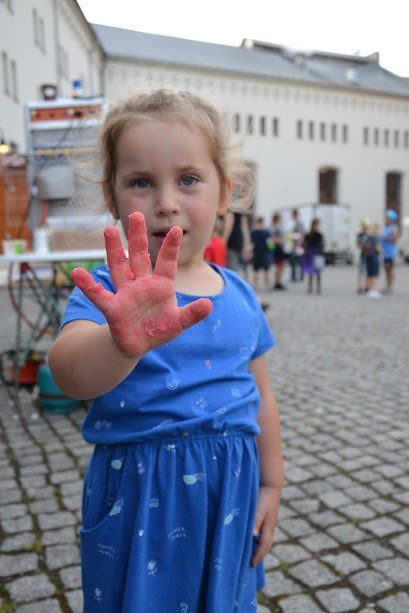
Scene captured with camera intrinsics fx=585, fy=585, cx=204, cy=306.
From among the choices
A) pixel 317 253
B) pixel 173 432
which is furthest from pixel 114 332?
pixel 317 253

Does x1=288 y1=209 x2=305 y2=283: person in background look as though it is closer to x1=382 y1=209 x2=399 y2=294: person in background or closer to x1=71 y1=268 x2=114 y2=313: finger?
x1=382 y1=209 x2=399 y2=294: person in background

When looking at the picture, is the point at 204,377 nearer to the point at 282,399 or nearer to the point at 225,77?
the point at 282,399

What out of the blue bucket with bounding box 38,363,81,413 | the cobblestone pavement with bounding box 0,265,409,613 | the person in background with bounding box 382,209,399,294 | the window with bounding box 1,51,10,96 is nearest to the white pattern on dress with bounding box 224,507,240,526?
the cobblestone pavement with bounding box 0,265,409,613

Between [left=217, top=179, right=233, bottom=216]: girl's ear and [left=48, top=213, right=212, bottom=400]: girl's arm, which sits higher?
[left=217, top=179, right=233, bottom=216]: girl's ear

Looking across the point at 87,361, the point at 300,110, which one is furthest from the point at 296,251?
the point at 300,110

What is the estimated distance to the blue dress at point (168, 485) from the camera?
1102mm

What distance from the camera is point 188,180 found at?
46.0 inches

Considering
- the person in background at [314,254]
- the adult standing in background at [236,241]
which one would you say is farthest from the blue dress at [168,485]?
the person in background at [314,254]

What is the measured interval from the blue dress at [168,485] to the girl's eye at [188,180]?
9.6 inches

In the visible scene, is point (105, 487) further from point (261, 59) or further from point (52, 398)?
point (261, 59)

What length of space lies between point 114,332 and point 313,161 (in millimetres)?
38632

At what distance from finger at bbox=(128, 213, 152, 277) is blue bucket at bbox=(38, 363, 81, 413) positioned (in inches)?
127

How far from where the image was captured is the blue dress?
1102mm

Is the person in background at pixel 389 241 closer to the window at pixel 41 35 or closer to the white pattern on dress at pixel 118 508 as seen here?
the white pattern on dress at pixel 118 508
